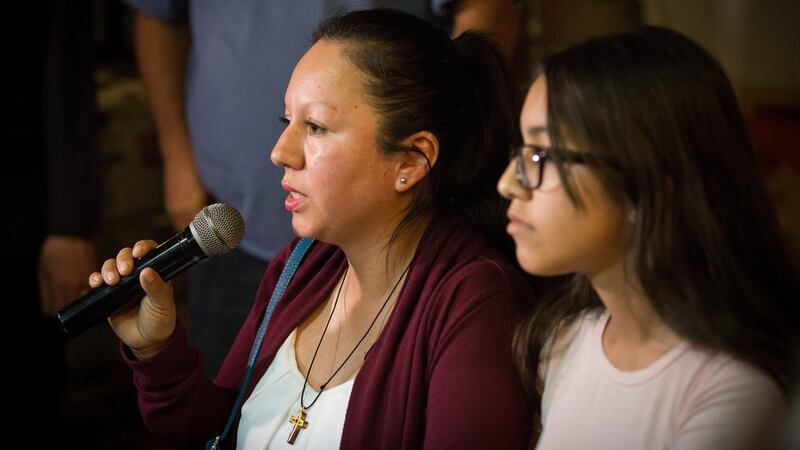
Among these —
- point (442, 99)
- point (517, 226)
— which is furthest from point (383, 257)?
point (517, 226)

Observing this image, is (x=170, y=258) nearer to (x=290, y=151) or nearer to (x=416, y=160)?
(x=290, y=151)

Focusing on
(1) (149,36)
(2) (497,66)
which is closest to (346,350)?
(2) (497,66)

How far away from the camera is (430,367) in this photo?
1.52 m

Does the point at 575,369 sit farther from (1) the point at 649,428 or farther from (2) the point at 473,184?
(2) the point at 473,184

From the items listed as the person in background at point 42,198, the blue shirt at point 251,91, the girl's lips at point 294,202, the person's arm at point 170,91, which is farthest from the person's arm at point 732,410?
the person in background at point 42,198

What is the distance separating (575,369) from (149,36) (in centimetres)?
152

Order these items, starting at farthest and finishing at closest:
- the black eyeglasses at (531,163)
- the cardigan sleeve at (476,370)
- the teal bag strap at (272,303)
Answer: the teal bag strap at (272,303) < the cardigan sleeve at (476,370) < the black eyeglasses at (531,163)

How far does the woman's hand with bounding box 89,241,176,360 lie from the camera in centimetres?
160

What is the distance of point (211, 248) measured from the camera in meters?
1.54

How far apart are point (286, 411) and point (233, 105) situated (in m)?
0.81

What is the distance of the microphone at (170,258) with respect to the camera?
60.6 inches

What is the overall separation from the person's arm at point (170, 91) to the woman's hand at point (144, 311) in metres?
0.75

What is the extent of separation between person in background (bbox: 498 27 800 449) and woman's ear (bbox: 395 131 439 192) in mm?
318

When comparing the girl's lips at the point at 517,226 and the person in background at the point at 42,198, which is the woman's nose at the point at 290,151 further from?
the person in background at the point at 42,198
